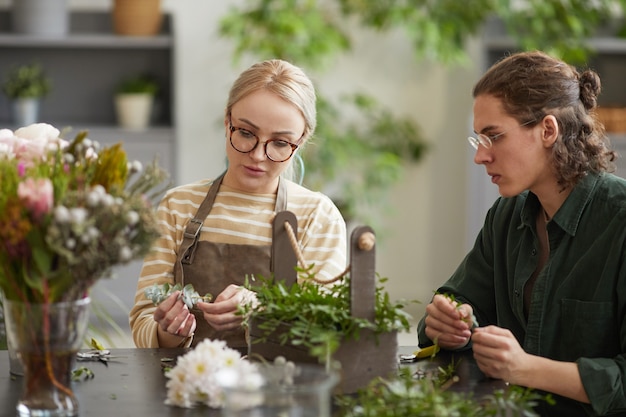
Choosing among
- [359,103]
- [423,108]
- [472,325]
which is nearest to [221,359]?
[472,325]

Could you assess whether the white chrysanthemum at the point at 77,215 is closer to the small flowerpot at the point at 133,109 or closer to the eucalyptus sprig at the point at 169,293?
the eucalyptus sprig at the point at 169,293

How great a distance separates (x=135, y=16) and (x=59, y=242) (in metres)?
4.12

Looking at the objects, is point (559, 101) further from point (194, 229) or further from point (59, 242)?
point (59, 242)

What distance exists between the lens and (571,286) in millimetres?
1967

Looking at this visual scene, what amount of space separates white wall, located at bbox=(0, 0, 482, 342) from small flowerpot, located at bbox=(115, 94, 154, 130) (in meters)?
0.34

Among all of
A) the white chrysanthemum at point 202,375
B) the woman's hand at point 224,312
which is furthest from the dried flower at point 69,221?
the woman's hand at point 224,312

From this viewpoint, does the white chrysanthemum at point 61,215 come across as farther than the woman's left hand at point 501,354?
No

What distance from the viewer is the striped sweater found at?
2.28 meters

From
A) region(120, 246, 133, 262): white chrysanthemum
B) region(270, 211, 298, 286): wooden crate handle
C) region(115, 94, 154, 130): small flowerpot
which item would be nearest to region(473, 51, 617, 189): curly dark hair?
region(270, 211, 298, 286): wooden crate handle

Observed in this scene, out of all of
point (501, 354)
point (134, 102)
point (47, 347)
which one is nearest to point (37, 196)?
point (47, 347)

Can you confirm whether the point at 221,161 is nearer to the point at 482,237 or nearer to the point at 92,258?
A: the point at 482,237

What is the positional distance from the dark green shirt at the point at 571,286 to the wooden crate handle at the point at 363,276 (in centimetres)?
43

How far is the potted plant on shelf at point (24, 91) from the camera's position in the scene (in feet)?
17.3

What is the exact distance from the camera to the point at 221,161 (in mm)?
5789
